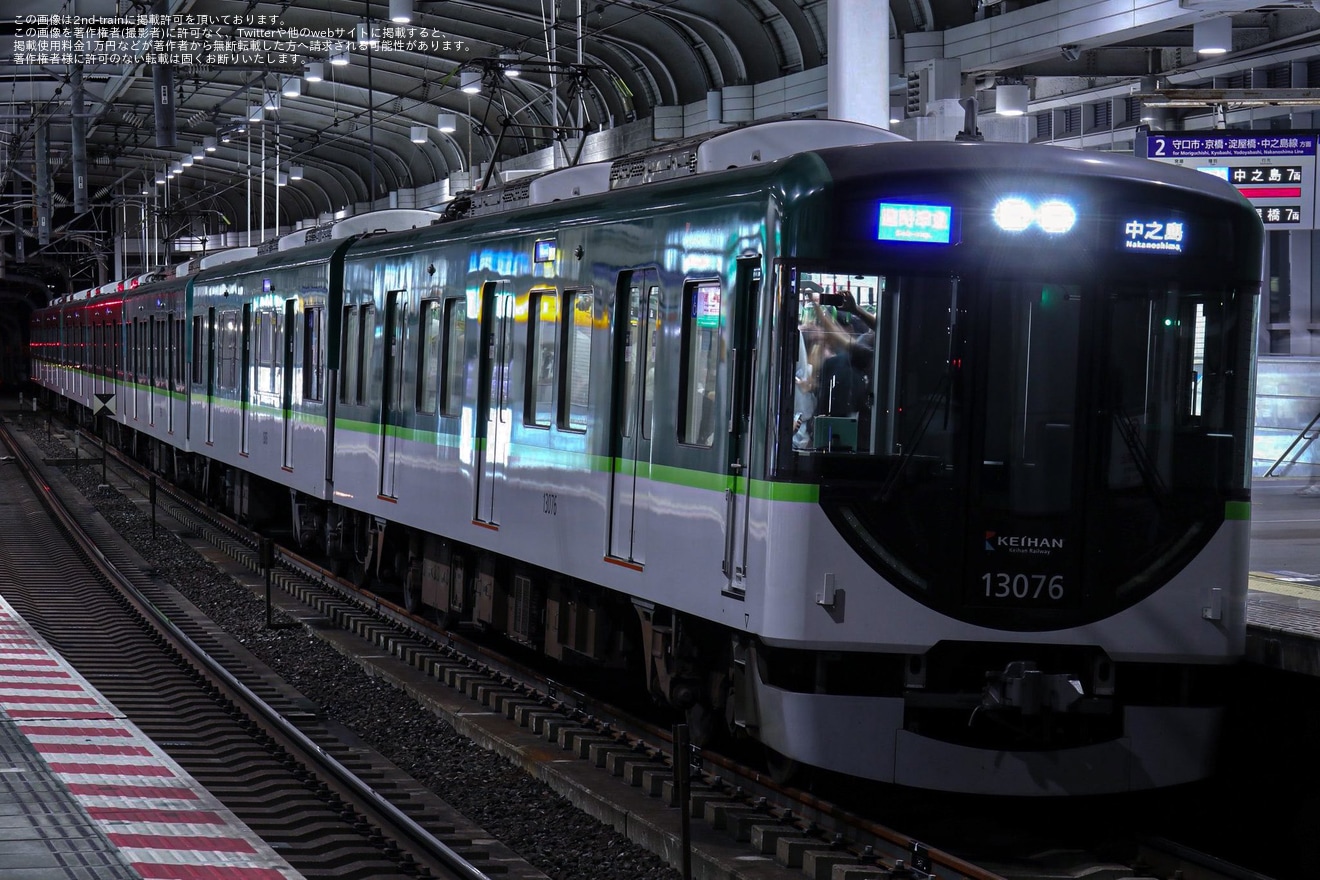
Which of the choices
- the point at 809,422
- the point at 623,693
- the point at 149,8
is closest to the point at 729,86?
the point at 149,8

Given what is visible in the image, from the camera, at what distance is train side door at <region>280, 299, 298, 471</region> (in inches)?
699

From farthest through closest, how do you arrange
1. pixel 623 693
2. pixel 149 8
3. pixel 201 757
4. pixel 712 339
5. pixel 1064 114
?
pixel 1064 114 → pixel 149 8 → pixel 623 693 → pixel 201 757 → pixel 712 339

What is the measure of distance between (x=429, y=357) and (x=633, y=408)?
4295mm

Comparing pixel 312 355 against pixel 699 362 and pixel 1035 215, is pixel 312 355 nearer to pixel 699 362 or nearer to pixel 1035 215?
pixel 699 362

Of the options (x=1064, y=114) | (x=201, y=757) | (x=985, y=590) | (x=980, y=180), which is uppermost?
(x=1064, y=114)

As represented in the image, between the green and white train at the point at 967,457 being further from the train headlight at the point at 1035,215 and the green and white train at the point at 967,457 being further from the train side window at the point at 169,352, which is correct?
the train side window at the point at 169,352

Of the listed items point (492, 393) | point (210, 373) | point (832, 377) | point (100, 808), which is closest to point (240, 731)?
point (100, 808)

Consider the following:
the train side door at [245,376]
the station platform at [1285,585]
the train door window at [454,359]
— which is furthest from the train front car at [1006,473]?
the train side door at [245,376]

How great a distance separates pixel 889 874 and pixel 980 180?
301cm

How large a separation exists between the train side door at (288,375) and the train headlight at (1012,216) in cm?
1118

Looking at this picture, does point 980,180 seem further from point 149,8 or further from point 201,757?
point 149,8

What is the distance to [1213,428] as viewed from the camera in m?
7.85

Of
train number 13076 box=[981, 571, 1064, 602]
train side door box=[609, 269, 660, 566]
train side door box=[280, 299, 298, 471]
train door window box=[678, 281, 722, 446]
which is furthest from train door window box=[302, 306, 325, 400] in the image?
train number 13076 box=[981, 571, 1064, 602]

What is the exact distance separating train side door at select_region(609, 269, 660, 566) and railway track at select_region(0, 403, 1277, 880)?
3.80ft
